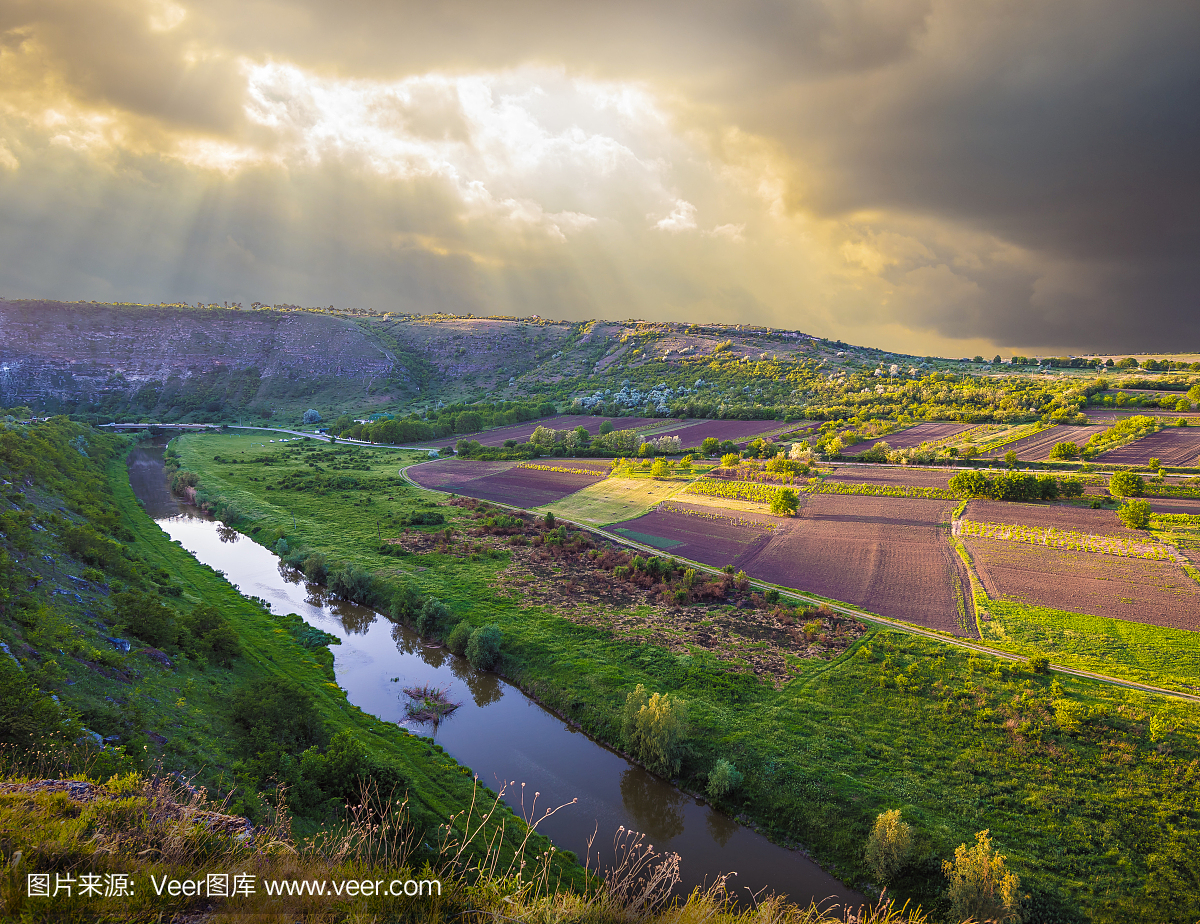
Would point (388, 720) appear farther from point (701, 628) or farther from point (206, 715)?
point (701, 628)

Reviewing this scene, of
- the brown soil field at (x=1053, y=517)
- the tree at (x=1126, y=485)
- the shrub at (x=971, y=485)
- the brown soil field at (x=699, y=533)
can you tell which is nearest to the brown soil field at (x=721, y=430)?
the brown soil field at (x=699, y=533)

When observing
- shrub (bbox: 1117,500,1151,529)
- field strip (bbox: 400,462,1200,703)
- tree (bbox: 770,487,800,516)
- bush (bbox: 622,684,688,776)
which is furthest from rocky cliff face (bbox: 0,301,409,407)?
shrub (bbox: 1117,500,1151,529)

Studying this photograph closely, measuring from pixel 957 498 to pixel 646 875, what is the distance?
176ft

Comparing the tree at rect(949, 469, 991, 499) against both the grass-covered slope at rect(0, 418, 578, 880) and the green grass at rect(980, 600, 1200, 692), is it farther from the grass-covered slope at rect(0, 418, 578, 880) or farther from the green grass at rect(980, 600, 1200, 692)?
the grass-covered slope at rect(0, 418, 578, 880)

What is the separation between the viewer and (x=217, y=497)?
64.1 m

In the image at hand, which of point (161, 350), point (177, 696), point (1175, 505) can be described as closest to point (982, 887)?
point (177, 696)

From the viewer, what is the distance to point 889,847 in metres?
19.6

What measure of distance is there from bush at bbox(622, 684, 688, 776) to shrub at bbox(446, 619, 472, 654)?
1327cm

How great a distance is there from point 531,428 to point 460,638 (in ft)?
268

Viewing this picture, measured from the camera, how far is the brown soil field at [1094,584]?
33781 millimetres

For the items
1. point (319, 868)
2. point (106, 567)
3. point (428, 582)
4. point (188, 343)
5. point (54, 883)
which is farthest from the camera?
point (188, 343)

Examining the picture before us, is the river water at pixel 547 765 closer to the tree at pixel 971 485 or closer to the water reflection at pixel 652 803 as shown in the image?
Result: the water reflection at pixel 652 803

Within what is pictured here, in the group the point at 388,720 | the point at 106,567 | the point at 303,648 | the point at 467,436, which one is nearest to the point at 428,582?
the point at 303,648

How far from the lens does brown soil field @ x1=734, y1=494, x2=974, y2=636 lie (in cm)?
3776
